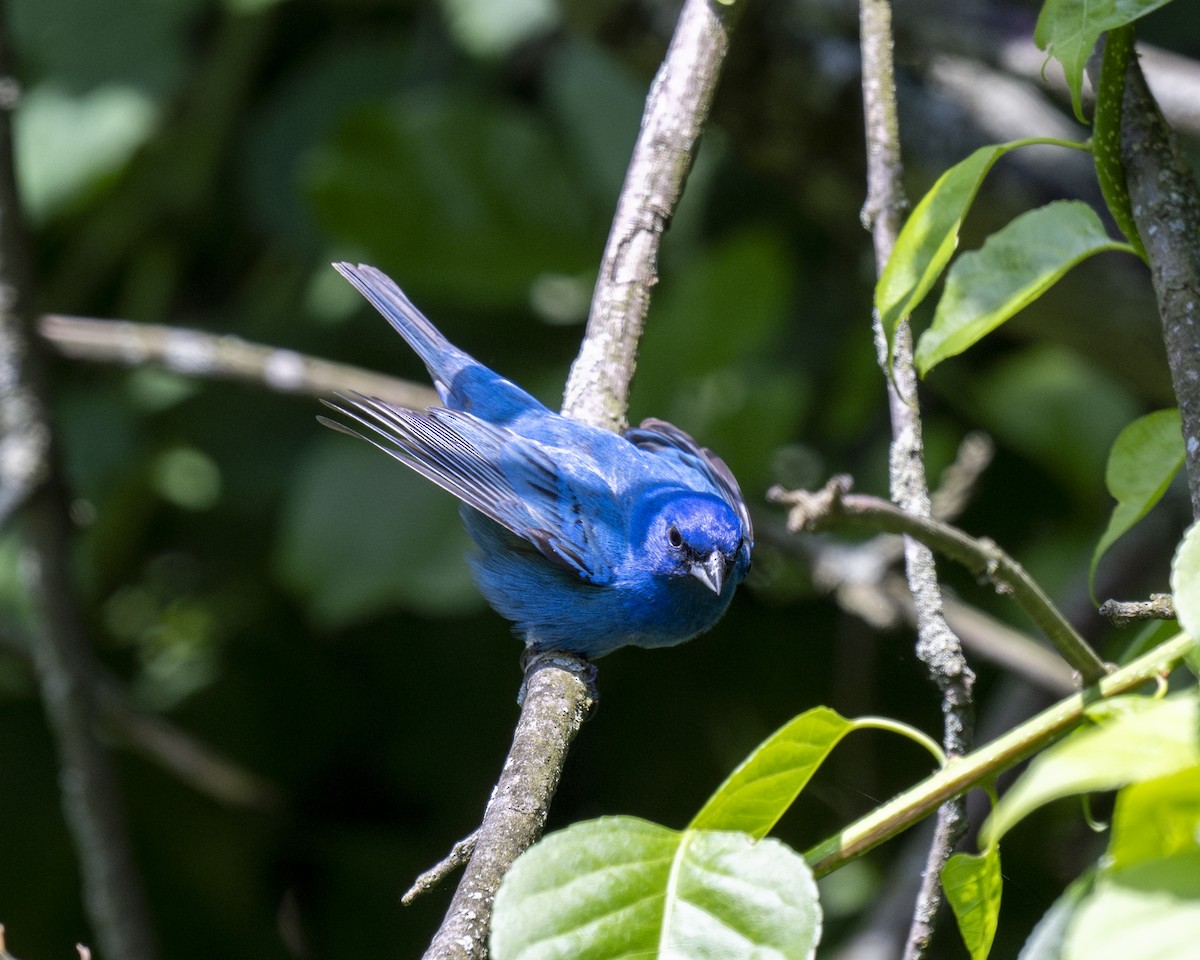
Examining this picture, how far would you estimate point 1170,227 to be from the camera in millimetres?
1672

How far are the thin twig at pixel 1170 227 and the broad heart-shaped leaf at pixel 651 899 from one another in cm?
66

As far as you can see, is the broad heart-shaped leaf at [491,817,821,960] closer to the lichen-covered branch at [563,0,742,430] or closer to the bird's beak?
the lichen-covered branch at [563,0,742,430]

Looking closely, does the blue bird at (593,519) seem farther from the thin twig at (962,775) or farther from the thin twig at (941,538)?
the thin twig at (962,775)

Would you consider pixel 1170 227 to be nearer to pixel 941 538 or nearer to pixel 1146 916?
pixel 941 538

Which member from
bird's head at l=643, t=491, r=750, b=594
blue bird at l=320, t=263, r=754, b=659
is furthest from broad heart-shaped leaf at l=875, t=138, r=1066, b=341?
bird's head at l=643, t=491, r=750, b=594

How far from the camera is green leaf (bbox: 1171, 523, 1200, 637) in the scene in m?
1.02

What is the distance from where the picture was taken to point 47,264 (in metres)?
5.12

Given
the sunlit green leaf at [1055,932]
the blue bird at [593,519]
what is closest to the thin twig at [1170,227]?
the sunlit green leaf at [1055,932]

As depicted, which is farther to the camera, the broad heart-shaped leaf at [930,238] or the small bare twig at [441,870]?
the small bare twig at [441,870]

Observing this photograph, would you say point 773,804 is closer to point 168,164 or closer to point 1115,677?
point 1115,677

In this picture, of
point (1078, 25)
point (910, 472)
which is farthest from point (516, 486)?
point (1078, 25)

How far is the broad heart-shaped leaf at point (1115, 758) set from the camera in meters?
0.85

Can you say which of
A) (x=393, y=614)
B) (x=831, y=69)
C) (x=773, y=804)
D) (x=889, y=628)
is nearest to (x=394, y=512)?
(x=393, y=614)

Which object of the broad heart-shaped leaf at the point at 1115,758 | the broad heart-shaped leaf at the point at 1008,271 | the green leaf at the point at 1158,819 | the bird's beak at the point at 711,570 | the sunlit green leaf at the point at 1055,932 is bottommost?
the sunlit green leaf at the point at 1055,932
